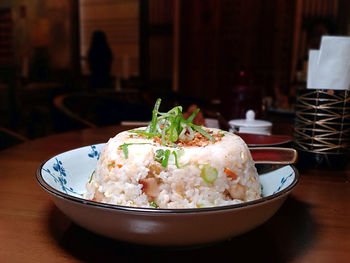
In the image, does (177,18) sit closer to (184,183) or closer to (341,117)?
(341,117)

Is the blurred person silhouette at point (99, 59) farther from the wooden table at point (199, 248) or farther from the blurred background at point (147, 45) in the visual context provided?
the wooden table at point (199, 248)

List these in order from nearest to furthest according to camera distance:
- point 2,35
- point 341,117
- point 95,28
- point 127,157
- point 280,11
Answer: point 127,157 < point 341,117 < point 280,11 < point 2,35 < point 95,28

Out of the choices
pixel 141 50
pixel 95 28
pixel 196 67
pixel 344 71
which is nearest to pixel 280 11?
pixel 196 67

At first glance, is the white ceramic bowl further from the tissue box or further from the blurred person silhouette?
the blurred person silhouette

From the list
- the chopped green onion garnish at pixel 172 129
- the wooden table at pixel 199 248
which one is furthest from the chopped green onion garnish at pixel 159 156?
the wooden table at pixel 199 248

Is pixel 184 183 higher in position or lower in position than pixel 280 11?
lower

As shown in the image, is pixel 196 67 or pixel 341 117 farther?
pixel 196 67

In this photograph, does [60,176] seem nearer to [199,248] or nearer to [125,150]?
[125,150]
